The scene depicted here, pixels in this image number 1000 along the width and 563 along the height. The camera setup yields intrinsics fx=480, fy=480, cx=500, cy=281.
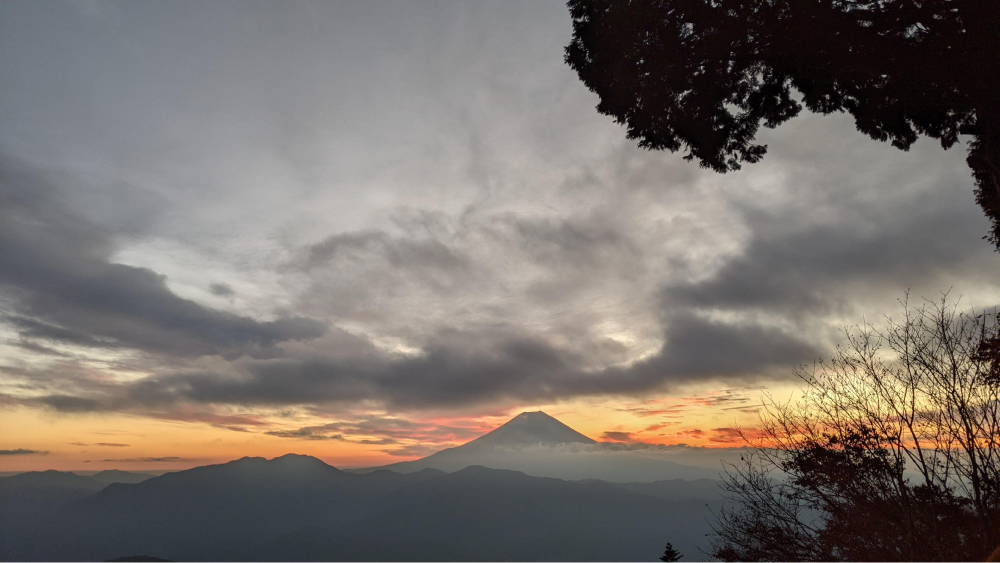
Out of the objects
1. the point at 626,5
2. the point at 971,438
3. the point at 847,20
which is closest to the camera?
the point at 971,438

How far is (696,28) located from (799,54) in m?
1.95

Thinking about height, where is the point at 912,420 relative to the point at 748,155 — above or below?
below

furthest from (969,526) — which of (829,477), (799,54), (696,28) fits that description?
(696,28)

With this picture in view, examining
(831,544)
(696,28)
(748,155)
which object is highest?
(696,28)

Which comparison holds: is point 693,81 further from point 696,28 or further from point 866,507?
point 866,507

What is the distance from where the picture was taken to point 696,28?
9.38 meters

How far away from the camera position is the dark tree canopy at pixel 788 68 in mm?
7738

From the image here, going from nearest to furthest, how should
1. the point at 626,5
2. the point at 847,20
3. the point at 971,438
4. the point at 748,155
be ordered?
the point at 971,438 < the point at 847,20 < the point at 626,5 < the point at 748,155

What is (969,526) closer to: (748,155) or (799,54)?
(748,155)

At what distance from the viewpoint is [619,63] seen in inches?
377

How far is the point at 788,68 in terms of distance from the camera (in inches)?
379

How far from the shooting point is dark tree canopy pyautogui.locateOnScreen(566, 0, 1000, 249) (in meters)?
7.74

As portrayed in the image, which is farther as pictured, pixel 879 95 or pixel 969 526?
pixel 879 95

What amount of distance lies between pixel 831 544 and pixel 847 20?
1006cm
